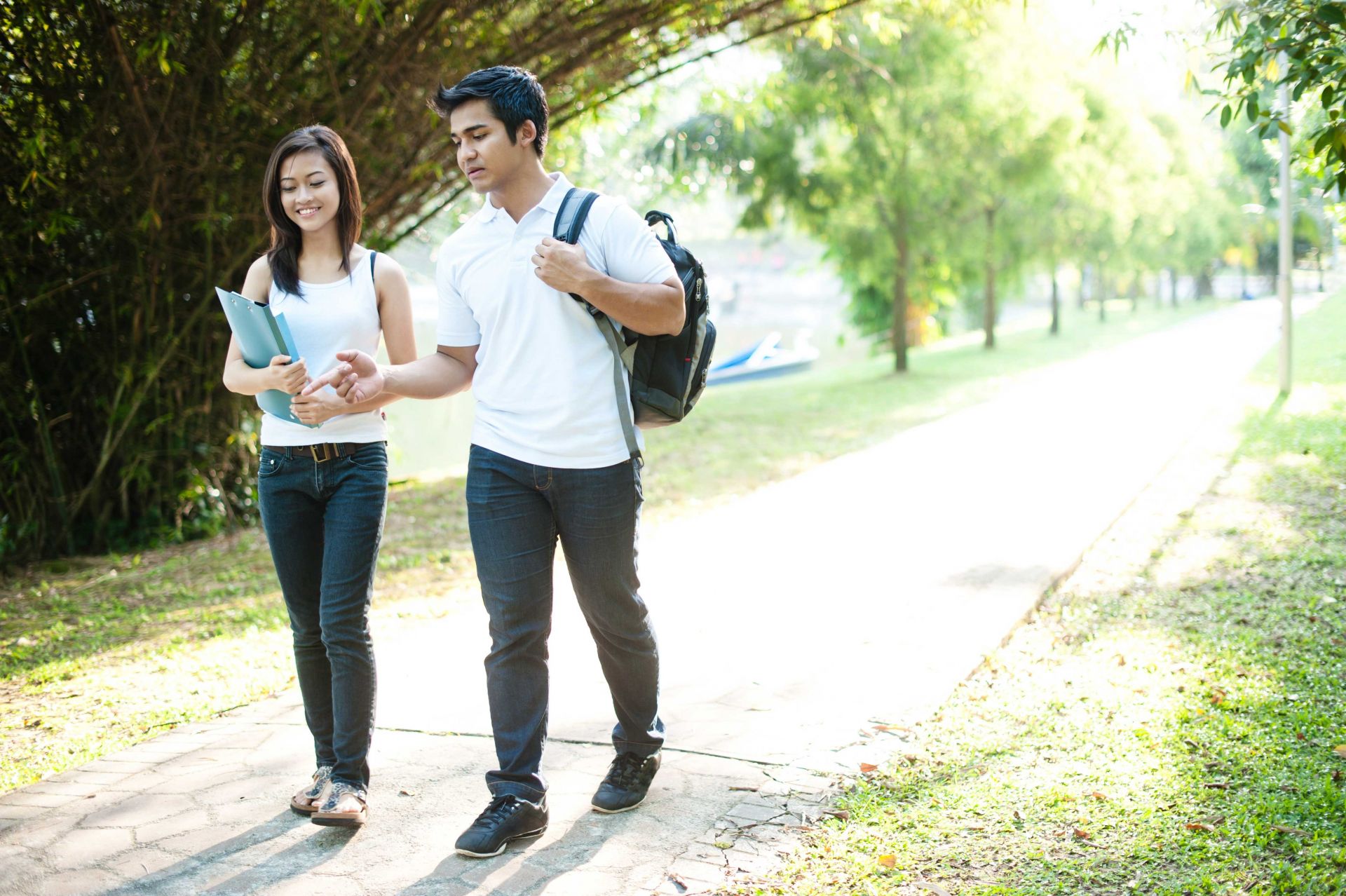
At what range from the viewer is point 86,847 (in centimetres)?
329

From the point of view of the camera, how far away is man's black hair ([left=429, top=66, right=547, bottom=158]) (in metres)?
2.98

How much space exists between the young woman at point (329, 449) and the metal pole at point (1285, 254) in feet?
38.2

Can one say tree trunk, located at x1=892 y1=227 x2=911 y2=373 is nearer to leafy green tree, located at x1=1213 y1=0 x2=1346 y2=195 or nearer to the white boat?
the white boat

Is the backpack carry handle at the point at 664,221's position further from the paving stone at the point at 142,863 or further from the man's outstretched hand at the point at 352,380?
the paving stone at the point at 142,863

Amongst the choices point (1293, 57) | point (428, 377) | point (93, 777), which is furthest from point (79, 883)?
point (1293, 57)

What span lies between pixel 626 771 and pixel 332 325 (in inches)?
59.4

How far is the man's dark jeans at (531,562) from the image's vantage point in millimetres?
3143

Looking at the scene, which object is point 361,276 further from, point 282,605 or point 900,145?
point 900,145

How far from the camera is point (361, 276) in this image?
132 inches

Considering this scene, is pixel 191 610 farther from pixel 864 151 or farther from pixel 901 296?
pixel 901 296

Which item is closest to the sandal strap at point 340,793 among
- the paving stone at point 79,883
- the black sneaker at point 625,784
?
the paving stone at point 79,883

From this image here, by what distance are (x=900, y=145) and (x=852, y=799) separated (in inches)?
662

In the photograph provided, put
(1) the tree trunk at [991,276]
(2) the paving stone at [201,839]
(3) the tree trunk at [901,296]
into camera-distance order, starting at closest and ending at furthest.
Answer: (2) the paving stone at [201,839]
(3) the tree trunk at [901,296]
(1) the tree trunk at [991,276]

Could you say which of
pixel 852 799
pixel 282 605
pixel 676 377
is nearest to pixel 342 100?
pixel 282 605
